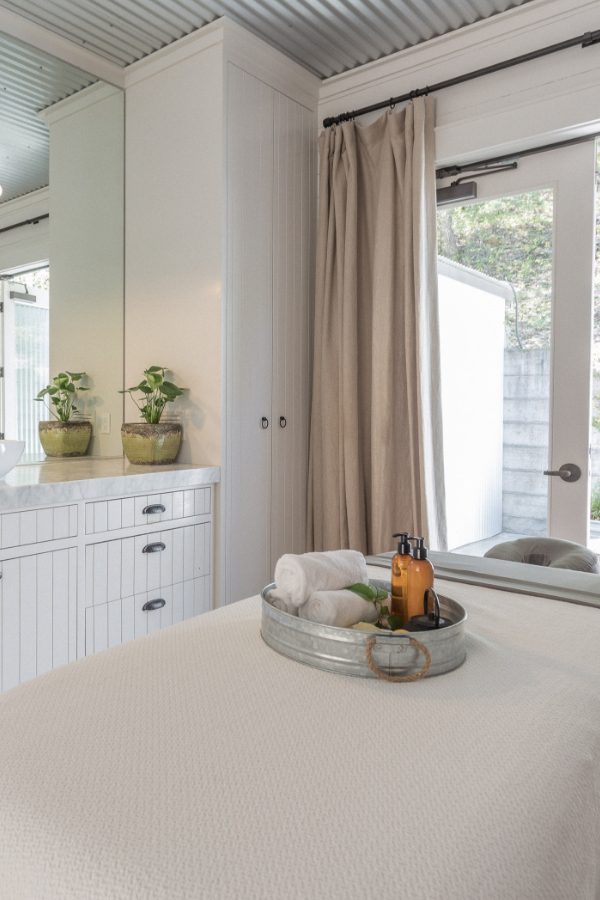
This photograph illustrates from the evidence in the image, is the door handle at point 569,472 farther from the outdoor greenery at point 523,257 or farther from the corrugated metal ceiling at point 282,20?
the corrugated metal ceiling at point 282,20

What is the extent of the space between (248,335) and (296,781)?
2.37m

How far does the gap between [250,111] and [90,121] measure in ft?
2.46

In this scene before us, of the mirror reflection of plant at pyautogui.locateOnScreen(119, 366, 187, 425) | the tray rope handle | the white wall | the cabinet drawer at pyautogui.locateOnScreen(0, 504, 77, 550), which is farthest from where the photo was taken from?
the mirror reflection of plant at pyautogui.locateOnScreen(119, 366, 187, 425)

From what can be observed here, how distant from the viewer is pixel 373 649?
0.96m

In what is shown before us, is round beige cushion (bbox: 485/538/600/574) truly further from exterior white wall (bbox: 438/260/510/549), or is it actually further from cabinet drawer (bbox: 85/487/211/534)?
cabinet drawer (bbox: 85/487/211/534)

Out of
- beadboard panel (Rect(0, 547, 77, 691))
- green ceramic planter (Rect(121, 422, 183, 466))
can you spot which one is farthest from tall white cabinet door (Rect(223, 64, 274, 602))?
beadboard panel (Rect(0, 547, 77, 691))

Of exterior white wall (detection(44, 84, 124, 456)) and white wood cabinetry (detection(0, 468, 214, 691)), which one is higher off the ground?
exterior white wall (detection(44, 84, 124, 456))

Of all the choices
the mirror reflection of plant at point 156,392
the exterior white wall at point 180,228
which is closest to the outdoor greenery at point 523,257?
the exterior white wall at point 180,228

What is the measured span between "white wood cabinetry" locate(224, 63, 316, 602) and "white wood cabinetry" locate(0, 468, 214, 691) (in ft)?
0.64

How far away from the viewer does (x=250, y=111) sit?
2.89m

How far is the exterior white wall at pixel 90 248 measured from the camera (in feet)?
9.53

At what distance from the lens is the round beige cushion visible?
6.16 ft

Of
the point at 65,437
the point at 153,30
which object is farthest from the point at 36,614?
the point at 153,30

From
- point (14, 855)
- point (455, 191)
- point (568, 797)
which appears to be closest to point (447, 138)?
point (455, 191)
